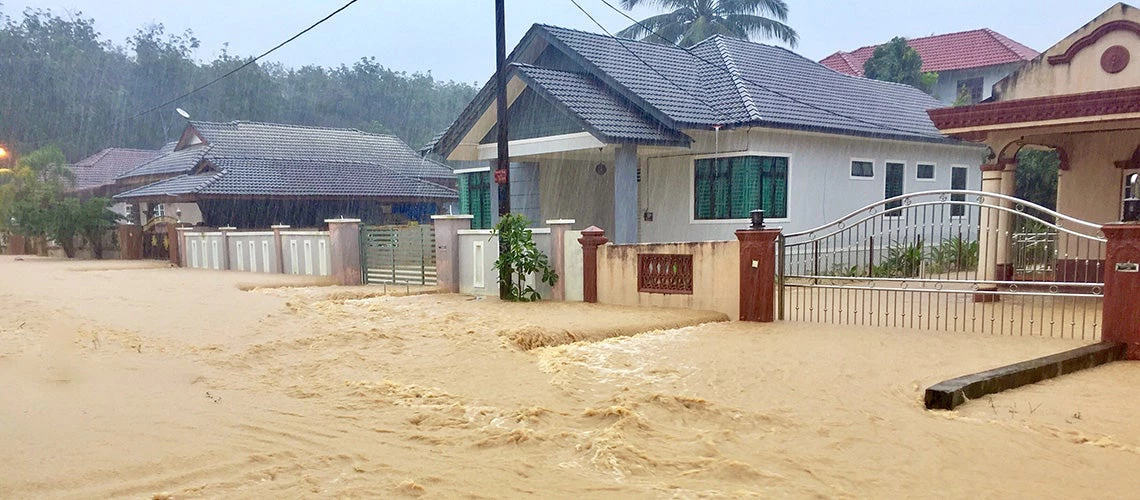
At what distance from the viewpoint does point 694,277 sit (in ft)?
36.2

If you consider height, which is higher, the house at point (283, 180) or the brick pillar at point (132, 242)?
the house at point (283, 180)

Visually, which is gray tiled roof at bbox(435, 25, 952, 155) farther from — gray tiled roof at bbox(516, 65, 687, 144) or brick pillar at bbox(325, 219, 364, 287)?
brick pillar at bbox(325, 219, 364, 287)

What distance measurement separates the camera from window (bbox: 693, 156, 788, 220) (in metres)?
15.9

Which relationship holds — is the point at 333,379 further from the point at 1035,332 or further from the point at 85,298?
the point at 85,298

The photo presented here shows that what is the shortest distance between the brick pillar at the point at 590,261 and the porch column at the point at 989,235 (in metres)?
5.65

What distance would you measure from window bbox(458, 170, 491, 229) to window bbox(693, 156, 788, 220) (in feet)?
20.2

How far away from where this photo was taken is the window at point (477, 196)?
20.6 meters

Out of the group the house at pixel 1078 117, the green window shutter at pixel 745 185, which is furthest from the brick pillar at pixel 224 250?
the house at pixel 1078 117

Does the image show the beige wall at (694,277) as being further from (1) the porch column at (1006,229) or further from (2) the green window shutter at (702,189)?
(2) the green window shutter at (702,189)

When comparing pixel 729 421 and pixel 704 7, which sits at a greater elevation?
pixel 704 7

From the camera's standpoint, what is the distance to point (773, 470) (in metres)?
4.62

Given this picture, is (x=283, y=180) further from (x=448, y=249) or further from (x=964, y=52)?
(x=964, y=52)

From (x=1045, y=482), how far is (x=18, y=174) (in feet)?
122

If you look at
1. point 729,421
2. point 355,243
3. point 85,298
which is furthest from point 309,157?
point 729,421
